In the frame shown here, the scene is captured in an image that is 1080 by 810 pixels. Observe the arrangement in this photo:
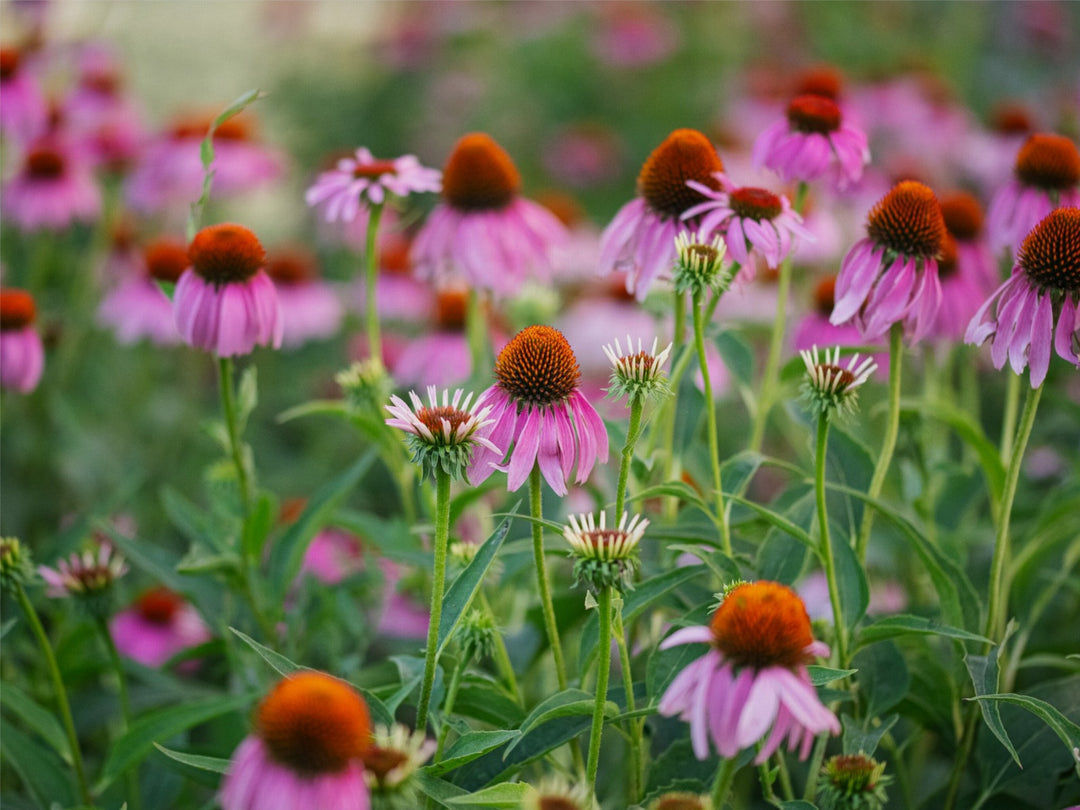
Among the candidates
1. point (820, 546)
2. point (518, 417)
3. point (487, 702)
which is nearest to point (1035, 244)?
point (820, 546)

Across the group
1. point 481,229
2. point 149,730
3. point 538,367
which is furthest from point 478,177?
point 149,730

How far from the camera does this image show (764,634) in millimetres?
582

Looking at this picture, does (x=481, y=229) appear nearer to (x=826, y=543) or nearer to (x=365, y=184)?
(x=365, y=184)

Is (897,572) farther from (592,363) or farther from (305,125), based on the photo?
(305,125)

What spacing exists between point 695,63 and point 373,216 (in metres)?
3.48

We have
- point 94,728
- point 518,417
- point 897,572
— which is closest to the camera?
point 518,417

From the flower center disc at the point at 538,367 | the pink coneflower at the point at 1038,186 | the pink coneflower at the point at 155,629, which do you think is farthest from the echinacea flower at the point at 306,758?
the pink coneflower at the point at 155,629

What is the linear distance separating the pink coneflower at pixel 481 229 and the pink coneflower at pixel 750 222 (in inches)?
13.7

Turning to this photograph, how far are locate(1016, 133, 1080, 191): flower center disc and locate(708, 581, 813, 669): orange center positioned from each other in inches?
27.9

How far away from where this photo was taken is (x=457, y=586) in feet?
2.52

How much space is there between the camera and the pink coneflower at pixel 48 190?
6.27 ft

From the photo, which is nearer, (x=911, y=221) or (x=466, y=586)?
(x=466, y=586)

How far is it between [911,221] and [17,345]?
3.08 feet

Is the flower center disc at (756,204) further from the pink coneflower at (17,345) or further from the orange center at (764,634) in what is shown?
the pink coneflower at (17,345)
